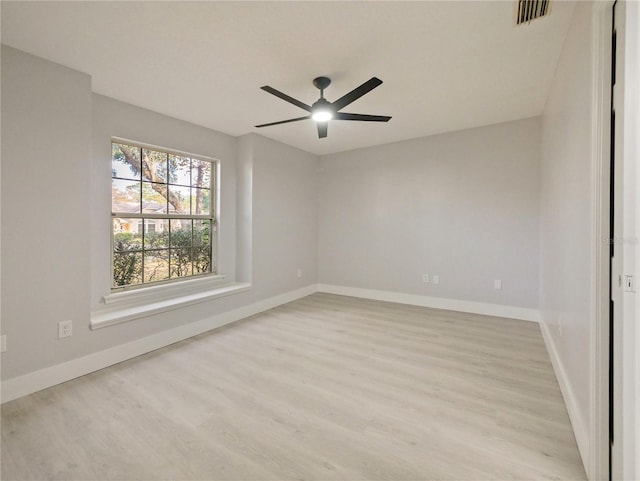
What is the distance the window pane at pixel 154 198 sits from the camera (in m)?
3.29

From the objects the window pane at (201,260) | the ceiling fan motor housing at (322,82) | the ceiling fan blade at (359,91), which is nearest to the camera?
the ceiling fan blade at (359,91)

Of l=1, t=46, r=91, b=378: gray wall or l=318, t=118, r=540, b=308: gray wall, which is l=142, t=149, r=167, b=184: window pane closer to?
l=1, t=46, r=91, b=378: gray wall

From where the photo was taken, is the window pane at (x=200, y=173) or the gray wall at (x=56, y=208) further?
the window pane at (x=200, y=173)

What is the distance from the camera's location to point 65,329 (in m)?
2.36

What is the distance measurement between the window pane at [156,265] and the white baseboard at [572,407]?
12.8 feet

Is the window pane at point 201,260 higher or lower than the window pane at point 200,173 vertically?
lower

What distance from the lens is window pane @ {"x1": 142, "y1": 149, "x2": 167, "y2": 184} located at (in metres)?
3.30

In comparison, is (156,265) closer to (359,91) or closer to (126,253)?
(126,253)

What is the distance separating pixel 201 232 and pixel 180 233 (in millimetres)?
307

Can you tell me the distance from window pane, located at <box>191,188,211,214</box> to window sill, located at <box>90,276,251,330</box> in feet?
3.04

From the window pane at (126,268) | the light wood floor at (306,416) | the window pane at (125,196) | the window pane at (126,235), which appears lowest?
the light wood floor at (306,416)

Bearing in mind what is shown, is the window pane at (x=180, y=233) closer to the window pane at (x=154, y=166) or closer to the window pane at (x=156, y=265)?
the window pane at (x=156, y=265)

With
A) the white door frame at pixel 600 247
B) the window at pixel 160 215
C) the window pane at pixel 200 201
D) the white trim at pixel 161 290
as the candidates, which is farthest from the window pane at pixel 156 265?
the white door frame at pixel 600 247

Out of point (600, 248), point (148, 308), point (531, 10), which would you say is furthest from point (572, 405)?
point (148, 308)
